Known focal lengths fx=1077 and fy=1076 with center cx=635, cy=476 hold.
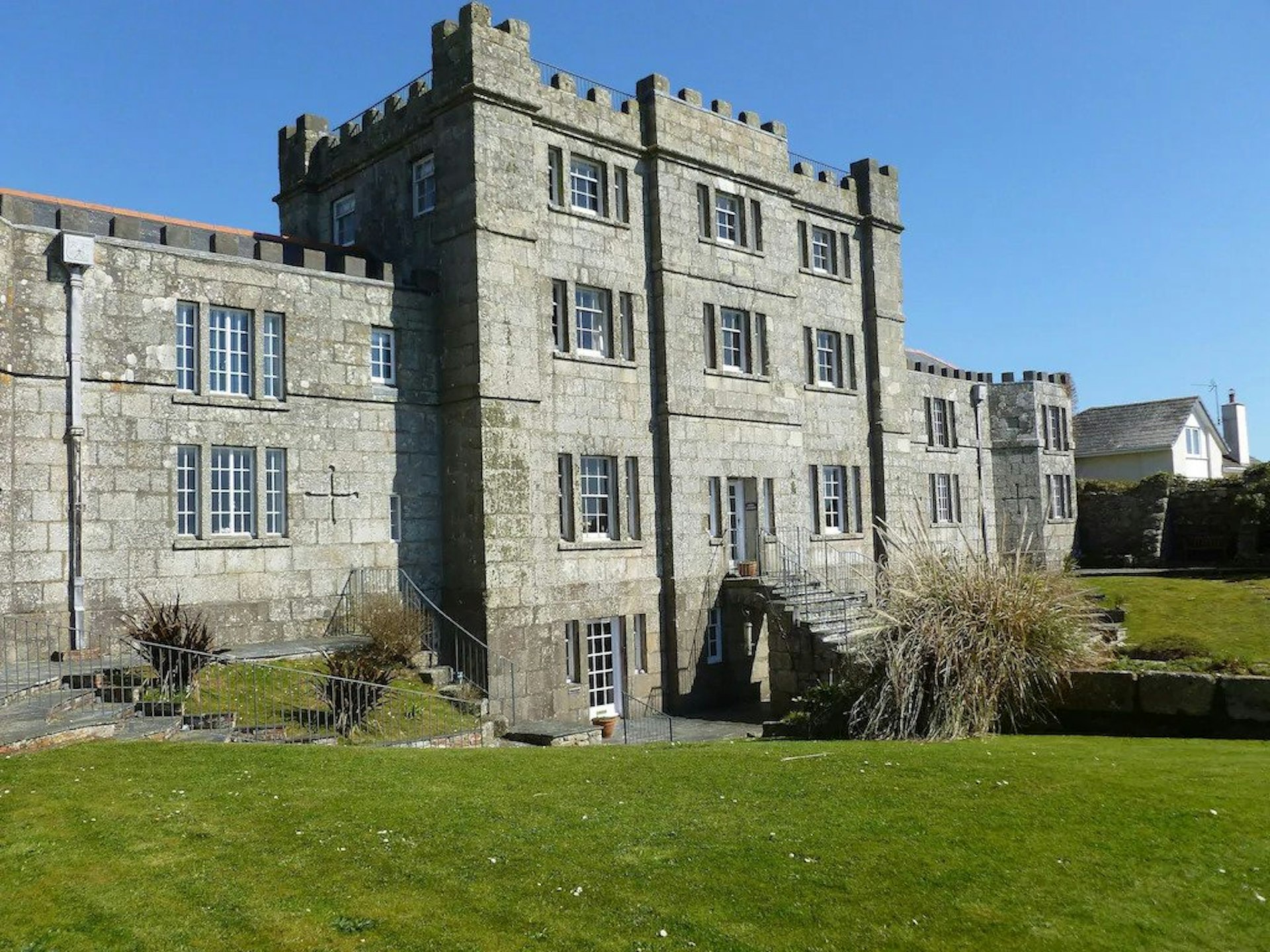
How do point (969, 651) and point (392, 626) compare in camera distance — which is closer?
point (969, 651)

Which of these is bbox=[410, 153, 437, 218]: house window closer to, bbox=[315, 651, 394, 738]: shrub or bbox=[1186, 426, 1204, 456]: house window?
bbox=[315, 651, 394, 738]: shrub

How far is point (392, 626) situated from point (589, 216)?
10.1 metres

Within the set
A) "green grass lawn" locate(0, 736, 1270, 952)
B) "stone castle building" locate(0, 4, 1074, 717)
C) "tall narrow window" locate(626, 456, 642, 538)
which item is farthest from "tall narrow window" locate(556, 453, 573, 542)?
"green grass lawn" locate(0, 736, 1270, 952)

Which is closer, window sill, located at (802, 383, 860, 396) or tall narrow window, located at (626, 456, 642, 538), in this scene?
tall narrow window, located at (626, 456, 642, 538)

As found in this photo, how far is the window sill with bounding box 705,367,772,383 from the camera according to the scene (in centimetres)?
2539

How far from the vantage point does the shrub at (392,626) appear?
18.2 metres

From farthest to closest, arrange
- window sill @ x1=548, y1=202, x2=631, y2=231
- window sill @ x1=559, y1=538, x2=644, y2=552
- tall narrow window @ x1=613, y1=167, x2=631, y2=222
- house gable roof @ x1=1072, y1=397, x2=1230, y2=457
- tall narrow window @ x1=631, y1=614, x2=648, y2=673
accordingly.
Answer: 1. house gable roof @ x1=1072, y1=397, x2=1230, y2=457
2. tall narrow window @ x1=613, y1=167, x2=631, y2=222
3. tall narrow window @ x1=631, y1=614, x2=648, y2=673
4. window sill @ x1=548, y1=202, x2=631, y2=231
5. window sill @ x1=559, y1=538, x2=644, y2=552

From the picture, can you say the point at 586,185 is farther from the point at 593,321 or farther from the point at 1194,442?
the point at 1194,442

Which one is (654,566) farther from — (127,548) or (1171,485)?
(1171,485)

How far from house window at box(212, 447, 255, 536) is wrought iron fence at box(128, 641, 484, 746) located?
2806mm

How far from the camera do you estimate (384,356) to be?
2127cm

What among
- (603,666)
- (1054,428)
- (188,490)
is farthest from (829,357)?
(188,490)

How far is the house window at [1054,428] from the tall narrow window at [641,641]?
24189 millimetres

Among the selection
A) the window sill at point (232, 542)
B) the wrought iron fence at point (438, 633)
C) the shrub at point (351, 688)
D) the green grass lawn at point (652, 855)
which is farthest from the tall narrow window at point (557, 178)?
the green grass lawn at point (652, 855)
